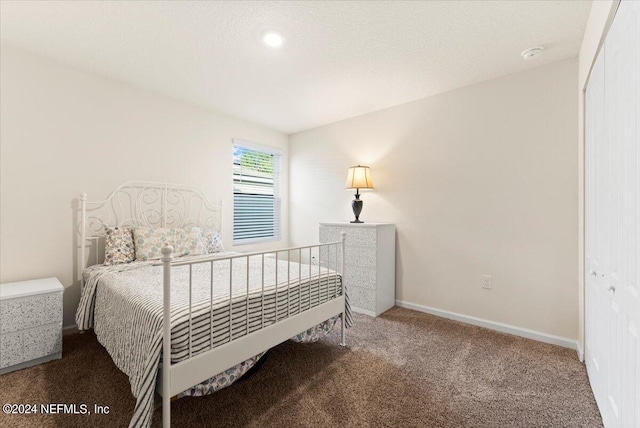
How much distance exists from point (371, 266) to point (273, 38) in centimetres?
225

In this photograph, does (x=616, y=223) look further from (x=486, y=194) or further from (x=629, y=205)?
(x=486, y=194)

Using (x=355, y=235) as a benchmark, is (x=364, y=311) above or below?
below

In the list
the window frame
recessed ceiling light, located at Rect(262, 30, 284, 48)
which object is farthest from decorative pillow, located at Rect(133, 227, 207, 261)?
recessed ceiling light, located at Rect(262, 30, 284, 48)

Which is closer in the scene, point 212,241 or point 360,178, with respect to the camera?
point 212,241

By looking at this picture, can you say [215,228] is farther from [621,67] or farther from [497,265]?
[621,67]

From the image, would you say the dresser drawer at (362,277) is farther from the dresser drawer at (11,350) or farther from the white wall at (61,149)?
the dresser drawer at (11,350)

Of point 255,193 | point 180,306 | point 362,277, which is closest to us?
point 180,306

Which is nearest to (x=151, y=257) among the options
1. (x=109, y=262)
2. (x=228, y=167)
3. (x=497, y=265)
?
(x=109, y=262)

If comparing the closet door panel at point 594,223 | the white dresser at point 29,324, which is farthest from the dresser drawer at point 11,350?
the closet door panel at point 594,223

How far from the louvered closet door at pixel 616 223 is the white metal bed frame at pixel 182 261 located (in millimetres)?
1554

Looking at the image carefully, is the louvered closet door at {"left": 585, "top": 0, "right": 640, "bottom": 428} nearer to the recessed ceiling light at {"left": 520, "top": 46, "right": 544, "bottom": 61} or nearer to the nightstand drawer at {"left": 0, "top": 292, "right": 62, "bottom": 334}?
the recessed ceiling light at {"left": 520, "top": 46, "right": 544, "bottom": 61}

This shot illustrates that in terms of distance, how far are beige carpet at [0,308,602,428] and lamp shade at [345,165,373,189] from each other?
1.71 m

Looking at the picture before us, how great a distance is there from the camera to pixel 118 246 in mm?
2545

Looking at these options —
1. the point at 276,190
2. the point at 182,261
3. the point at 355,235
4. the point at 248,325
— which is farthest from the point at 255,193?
the point at 248,325
